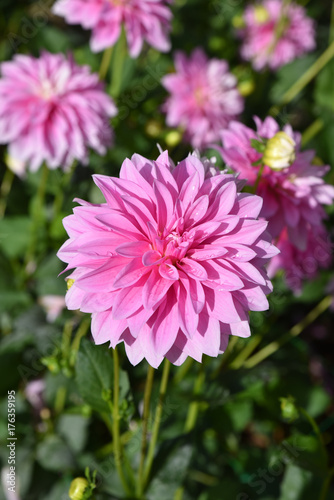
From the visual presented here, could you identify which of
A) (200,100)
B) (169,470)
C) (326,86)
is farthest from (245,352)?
(326,86)

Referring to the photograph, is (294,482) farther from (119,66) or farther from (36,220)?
(119,66)

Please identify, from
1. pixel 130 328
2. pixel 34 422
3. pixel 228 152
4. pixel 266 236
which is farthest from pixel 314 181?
pixel 34 422

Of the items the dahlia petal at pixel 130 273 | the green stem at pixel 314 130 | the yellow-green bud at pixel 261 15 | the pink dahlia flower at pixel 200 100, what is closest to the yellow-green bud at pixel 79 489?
the dahlia petal at pixel 130 273

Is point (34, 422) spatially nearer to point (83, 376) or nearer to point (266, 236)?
point (83, 376)

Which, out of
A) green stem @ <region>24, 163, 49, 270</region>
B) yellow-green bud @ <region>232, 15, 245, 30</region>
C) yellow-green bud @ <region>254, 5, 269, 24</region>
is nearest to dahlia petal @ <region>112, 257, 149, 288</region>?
green stem @ <region>24, 163, 49, 270</region>

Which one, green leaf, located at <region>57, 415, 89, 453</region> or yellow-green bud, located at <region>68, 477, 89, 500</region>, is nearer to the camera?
yellow-green bud, located at <region>68, 477, 89, 500</region>

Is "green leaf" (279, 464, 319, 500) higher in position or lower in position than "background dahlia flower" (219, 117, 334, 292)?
lower

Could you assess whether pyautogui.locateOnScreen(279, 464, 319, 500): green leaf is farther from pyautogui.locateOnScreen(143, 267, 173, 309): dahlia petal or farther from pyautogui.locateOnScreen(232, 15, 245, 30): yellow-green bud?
pyautogui.locateOnScreen(232, 15, 245, 30): yellow-green bud

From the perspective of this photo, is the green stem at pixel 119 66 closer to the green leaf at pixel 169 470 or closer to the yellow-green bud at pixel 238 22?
the yellow-green bud at pixel 238 22

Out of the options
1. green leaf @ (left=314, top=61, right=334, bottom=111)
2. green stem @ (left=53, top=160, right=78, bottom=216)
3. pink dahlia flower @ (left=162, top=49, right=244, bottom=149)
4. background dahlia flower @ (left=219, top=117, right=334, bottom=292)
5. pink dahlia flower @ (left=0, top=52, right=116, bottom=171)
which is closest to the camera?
background dahlia flower @ (left=219, top=117, right=334, bottom=292)
